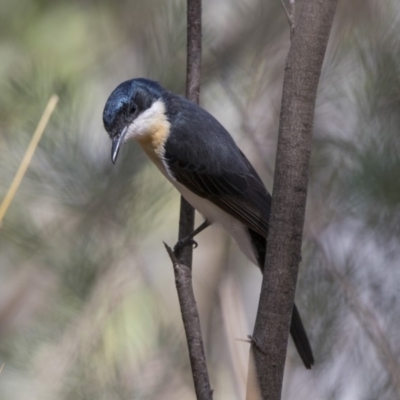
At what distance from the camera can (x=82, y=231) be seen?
7.44ft

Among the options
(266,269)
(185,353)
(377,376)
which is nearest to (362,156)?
(377,376)

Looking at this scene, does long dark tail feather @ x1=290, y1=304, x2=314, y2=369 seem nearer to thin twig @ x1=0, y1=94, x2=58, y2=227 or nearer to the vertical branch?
the vertical branch

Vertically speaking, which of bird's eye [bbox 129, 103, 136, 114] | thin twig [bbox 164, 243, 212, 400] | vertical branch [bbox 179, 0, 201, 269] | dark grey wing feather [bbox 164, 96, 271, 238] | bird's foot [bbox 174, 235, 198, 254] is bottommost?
thin twig [bbox 164, 243, 212, 400]

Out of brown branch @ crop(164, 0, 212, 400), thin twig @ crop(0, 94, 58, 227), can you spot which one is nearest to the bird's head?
brown branch @ crop(164, 0, 212, 400)

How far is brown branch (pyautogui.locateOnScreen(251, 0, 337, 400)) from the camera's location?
140 cm

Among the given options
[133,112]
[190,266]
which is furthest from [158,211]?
[190,266]

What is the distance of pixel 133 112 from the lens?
217 cm

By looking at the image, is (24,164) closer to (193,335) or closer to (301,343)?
(193,335)

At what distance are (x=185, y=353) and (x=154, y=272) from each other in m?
0.28

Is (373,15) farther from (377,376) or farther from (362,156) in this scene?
(377,376)

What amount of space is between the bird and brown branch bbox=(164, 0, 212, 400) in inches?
2.4

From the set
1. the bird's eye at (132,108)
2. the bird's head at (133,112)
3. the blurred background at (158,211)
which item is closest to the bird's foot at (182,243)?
the blurred background at (158,211)

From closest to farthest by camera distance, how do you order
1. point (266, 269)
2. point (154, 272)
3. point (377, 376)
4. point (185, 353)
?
1. point (266, 269)
2. point (377, 376)
3. point (185, 353)
4. point (154, 272)

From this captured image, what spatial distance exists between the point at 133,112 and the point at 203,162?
246 mm
